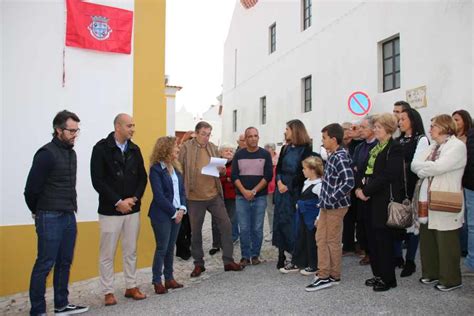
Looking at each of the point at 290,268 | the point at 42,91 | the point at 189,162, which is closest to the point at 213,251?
the point at 290,268

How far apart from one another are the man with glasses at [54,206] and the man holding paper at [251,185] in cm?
237

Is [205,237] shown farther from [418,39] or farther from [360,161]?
[418,39]

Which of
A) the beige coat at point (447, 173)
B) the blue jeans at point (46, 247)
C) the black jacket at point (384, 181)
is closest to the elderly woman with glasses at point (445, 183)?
the beige coat at point (447, 173)

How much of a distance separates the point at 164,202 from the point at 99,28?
9.85 ft

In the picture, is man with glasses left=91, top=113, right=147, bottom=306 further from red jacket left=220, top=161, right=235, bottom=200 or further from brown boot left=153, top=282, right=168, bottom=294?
red jacket left=220, top=161, right=235, bottom=200

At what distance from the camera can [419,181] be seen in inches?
184

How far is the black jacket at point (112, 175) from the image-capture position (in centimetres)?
460

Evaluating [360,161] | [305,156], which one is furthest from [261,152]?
[360,161]

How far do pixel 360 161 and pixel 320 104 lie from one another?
852 cm

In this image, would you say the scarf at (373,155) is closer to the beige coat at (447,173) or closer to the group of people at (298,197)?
the group of people at (298,197)

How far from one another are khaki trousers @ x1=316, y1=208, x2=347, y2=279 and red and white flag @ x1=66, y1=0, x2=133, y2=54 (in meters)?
3.91

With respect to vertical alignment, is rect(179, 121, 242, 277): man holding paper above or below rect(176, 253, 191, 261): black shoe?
above

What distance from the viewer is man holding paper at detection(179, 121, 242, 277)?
5.74 metres

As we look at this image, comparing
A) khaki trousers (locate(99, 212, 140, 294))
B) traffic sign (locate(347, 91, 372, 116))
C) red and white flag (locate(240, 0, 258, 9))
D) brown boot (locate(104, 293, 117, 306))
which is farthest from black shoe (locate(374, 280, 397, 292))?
red and white flag (locate(240, 0, 258, 9))
